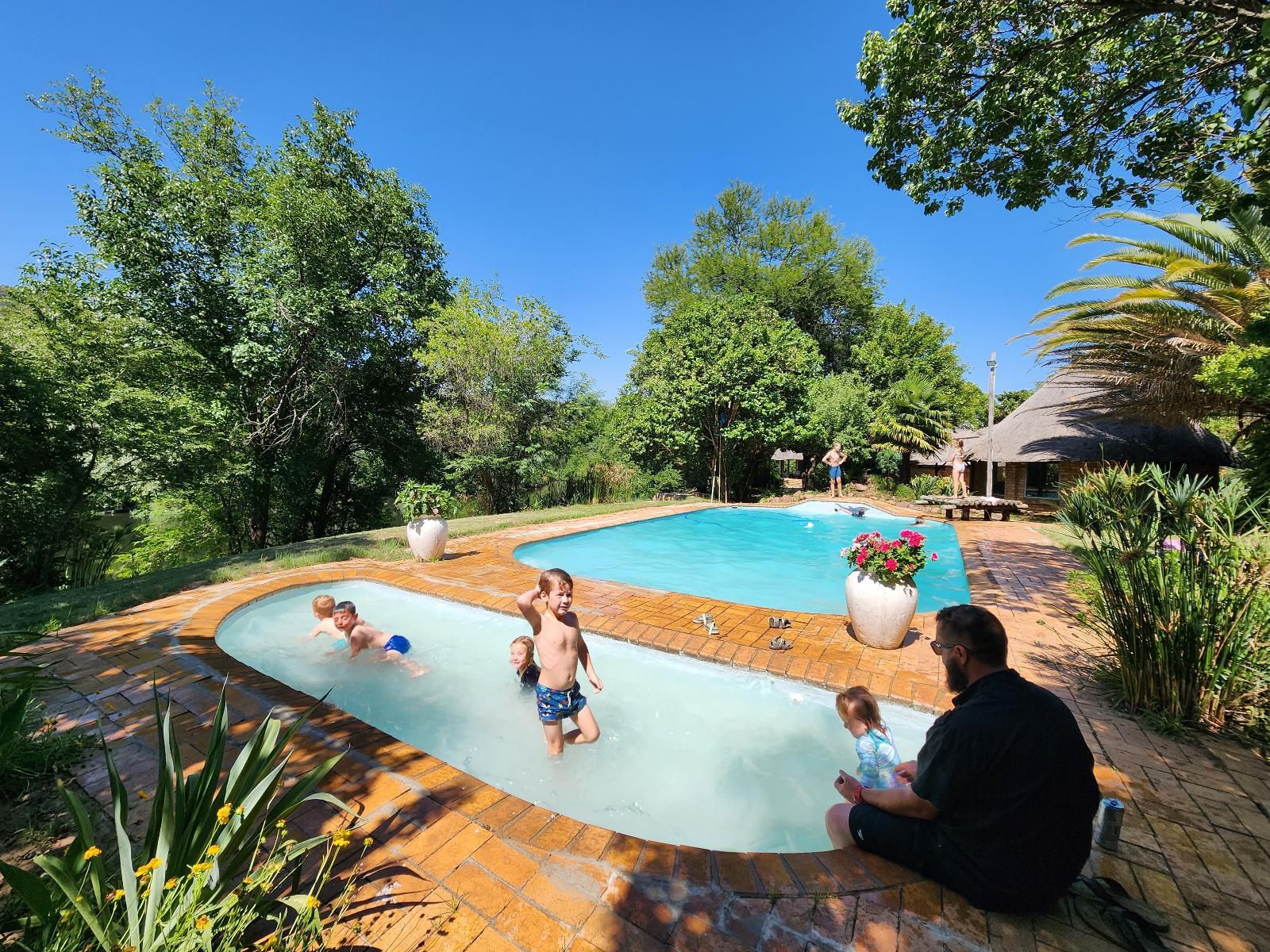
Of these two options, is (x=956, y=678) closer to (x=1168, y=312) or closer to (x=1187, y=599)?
(x=1187, y=599)

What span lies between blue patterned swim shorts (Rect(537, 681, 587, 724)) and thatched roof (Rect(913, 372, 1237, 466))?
48.9ft

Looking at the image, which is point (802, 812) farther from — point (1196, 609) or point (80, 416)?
point (80, 416)

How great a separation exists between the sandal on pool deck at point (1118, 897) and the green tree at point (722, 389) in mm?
15938

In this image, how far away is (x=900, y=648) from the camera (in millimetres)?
4148

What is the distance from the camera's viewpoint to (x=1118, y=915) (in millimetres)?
1631

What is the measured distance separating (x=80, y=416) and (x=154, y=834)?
10.7m

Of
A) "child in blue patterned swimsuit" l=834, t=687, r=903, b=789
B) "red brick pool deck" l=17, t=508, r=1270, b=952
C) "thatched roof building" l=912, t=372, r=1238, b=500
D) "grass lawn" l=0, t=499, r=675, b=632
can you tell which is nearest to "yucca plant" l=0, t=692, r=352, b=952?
"red brick pool deck" l=17, t=508, r=1270, b=952

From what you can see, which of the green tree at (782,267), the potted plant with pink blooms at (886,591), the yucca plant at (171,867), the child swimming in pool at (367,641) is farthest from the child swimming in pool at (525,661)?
the green tree at (782,267)

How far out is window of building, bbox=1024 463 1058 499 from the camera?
63.2ft

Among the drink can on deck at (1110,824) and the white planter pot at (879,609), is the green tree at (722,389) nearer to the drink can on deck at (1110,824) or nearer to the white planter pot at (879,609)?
the white planter pot at (879,609)

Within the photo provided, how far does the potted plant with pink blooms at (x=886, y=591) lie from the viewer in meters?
4.00

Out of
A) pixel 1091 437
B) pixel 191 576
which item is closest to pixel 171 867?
pixel 191 576

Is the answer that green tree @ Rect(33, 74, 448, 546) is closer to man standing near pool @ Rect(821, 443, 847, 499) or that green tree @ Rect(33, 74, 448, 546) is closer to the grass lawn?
the grass lawn

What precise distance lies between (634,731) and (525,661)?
1.17m
